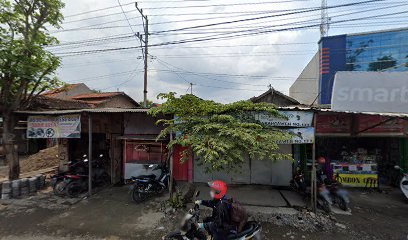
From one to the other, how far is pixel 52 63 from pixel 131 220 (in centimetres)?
634

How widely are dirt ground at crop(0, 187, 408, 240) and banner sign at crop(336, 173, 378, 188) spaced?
79 cm

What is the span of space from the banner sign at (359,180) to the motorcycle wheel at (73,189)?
31.3 feet

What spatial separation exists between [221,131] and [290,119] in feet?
7.60

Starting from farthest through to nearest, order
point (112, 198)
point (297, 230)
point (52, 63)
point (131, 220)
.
Result: point (52, 63)
point (112, 198)
point (131, 220)
point (297, 230)

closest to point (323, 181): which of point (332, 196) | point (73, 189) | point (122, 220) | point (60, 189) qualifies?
point (332, 196)

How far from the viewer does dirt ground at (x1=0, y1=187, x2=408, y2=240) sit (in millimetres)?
5066

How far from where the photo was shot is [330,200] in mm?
6355

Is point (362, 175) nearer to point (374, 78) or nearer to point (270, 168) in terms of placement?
point (270, 168)

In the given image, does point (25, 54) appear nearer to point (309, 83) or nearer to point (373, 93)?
point (373, 93)

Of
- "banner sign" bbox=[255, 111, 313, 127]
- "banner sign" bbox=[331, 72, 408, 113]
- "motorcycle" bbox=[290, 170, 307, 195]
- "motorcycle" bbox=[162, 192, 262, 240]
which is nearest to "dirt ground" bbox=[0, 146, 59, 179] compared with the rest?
"motorcycle" bbox=[162, 192, 262, 240]

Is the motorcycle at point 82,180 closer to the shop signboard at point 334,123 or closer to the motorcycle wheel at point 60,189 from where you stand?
the motorcycle wheel at point 60,189

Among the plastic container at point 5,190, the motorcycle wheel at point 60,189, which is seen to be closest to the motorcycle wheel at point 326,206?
the motorcycle wheel at point 60,189

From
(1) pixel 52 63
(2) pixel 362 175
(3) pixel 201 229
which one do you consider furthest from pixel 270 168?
(1) pixel 52 63

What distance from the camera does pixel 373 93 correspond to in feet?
19.9
